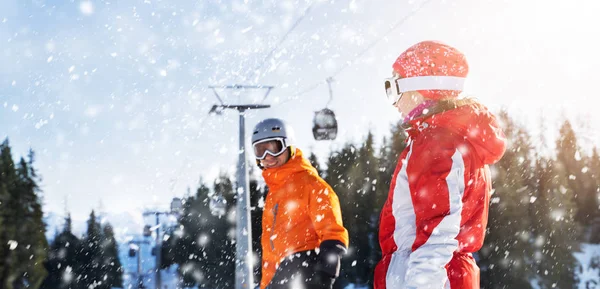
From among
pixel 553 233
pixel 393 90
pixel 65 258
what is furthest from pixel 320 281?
pixel 65 258

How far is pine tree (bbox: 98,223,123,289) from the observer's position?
79.2 m

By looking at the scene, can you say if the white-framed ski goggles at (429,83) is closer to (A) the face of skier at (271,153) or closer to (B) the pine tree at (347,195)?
(A) the face of skier at (271,153)

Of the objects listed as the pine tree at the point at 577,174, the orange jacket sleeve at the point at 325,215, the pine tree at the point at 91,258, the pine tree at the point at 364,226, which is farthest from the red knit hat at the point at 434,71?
the pine tree at the point at 91,258

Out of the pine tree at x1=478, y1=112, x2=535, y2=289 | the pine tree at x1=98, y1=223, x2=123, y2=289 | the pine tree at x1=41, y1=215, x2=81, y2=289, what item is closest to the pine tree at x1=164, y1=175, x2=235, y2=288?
the pine tree at x1=98, y1=223, x2=123, y2=289

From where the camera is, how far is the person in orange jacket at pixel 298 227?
3.98 metres

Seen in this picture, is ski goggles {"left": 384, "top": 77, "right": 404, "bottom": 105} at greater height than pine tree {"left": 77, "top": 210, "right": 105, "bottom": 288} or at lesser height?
greater

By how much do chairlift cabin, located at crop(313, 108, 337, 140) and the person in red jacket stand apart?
42.7 feet

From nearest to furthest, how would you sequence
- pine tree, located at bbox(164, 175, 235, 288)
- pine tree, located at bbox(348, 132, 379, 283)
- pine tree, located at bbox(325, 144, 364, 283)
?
pine tree, located at bbox(325, 144, 364, 283) < pine tree, located at bbox(348, 132, 379, 283) < pine tree, located at bbox(164, 175, 235, 288)

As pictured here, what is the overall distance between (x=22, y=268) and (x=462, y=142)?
52119 millimetres

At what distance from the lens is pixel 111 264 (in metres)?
80.1

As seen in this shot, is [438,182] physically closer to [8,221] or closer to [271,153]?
[271,153]

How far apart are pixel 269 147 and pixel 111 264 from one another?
8258 cm

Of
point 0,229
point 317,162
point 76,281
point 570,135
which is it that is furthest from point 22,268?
point 570,135

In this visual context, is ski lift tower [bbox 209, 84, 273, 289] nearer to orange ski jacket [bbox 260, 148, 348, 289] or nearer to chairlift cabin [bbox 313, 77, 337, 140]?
chairlift cabin [bbox 313, 77, 337, 140]
